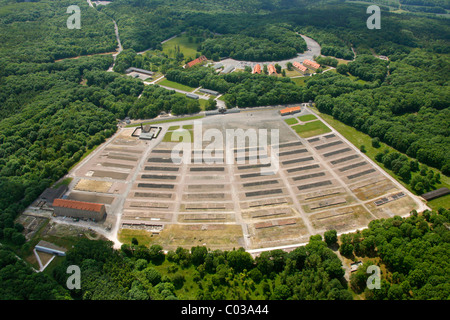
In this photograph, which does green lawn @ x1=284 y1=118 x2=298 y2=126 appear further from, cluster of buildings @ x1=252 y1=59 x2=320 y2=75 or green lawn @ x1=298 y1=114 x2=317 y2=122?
cluster of buildings @ x1=252 y1=59 x2=320 y2=75

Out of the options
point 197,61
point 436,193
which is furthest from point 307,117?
point 197,61

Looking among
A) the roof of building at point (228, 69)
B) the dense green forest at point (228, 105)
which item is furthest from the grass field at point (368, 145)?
the roof of building at point (228, 69)

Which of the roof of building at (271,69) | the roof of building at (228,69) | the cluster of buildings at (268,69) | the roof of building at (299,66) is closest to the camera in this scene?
the cluster of buildings at (268,69)

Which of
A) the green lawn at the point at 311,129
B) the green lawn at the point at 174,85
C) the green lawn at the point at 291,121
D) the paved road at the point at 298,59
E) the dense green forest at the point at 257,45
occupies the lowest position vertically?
the green lawn at the point at 311,129

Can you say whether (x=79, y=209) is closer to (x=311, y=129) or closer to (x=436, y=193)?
(x=311, y=129)

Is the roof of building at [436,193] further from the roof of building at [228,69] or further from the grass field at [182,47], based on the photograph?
the grass field at [182,47]

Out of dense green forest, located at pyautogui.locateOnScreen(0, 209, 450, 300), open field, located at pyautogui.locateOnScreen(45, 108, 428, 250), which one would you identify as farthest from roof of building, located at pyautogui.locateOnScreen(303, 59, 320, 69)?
dense green forest, located at pyautogui.locateOnScreen(0, 209, 450, 300)
